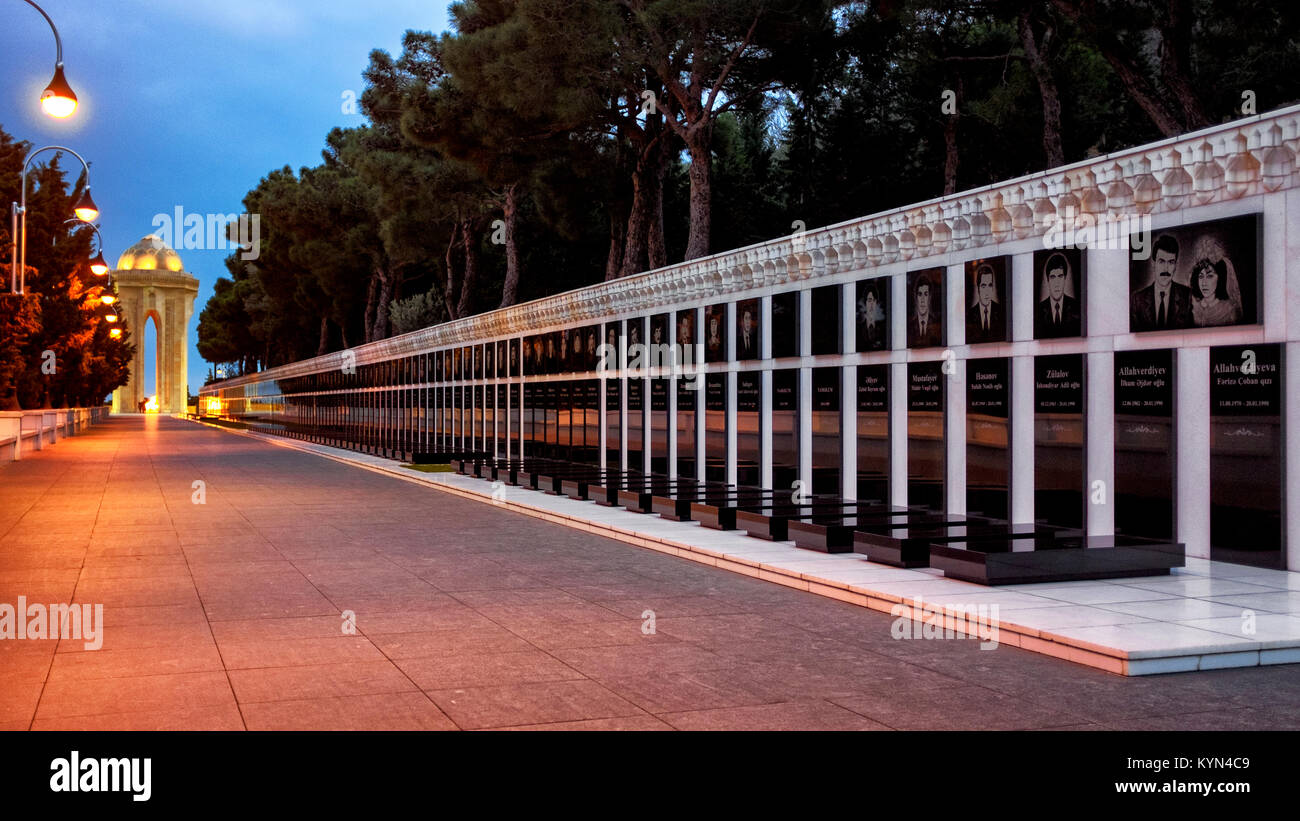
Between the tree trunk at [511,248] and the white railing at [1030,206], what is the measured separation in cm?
1766

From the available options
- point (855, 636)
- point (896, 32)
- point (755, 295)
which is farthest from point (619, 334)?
point (855, 636)

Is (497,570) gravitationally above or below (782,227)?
below

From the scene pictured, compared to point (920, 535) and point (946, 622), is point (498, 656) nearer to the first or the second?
point (946, 622)

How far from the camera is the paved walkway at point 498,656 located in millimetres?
A: 6160

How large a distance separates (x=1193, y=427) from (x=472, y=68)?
24132 mm

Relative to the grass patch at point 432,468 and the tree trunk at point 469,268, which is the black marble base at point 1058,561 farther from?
the tree trunk at point 469,268

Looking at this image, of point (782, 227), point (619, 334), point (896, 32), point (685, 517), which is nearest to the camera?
point (685, 517)

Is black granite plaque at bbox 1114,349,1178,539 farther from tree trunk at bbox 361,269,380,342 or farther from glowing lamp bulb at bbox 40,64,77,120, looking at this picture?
tree trunk at bbox 361,269,380,342

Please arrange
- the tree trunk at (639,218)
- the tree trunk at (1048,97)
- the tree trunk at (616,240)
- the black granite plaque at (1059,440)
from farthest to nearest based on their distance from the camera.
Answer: the tree trunk at (616,240) → the tree trunk at (639,218) → the tree trunk at (1048,97) → the black granite plaque at (1059,440)

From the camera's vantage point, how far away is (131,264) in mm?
165375

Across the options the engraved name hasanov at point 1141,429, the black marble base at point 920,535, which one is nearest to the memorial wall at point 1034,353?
the engraved name hasanov at point 1141,429

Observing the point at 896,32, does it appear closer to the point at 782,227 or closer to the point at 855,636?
the point at 782,227

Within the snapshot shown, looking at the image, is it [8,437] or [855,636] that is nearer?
[855,636]

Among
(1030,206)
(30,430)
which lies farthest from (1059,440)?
(30,430)
